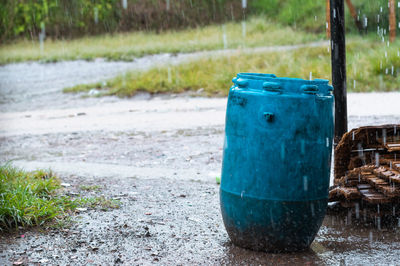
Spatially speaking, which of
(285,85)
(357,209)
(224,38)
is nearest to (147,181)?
(357,209)

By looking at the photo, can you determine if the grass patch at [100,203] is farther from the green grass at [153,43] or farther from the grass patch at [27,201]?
the green grass at [153,43]

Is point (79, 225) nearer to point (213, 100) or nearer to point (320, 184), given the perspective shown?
point (320, 184)

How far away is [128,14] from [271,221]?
2014 cm

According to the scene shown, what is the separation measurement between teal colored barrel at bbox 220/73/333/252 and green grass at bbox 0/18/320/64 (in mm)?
13726

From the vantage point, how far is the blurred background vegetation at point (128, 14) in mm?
21453

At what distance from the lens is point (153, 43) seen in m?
18.7

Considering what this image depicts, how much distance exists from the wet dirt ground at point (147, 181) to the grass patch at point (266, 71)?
73 centimetres

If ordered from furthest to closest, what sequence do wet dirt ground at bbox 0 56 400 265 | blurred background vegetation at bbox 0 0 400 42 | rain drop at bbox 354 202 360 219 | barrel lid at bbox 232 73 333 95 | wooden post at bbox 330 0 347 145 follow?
blurred background vegetation at bbox 0 0 400 42
wooden post at bbox 330 0 347 145
rain drop at bbox 354 202 360 219
wet dirt ground at bbox 0 56 400 265
barrel lid at bbox 232 73 333 95

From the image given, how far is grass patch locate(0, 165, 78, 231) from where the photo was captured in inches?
145

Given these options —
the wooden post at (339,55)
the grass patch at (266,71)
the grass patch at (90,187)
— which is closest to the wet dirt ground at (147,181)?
the grass patch at (90,187)

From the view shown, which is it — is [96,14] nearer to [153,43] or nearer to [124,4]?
[124,4]

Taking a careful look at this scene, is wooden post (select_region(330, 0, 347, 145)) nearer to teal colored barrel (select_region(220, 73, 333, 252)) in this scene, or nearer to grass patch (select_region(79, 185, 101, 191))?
teal colored barrel (select_region(220, 73, 333, 252))

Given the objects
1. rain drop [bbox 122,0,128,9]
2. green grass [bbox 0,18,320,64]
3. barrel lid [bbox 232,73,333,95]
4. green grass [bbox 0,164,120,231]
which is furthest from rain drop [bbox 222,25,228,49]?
barrel lid [bbox 232,73,333,95]

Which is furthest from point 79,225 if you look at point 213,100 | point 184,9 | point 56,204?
point 184,9
